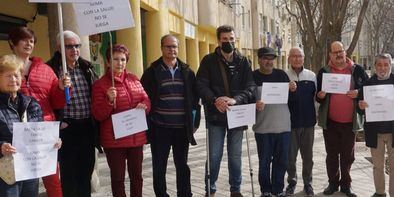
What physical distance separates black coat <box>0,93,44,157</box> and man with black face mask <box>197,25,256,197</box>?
7.04ft

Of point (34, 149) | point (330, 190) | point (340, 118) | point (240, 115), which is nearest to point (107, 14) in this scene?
point (34, 149)

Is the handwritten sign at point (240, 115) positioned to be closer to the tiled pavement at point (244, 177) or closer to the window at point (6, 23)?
the tiled pavement at point (244, 177)

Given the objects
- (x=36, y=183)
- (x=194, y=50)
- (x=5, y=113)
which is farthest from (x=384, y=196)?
(x=194, y=50)

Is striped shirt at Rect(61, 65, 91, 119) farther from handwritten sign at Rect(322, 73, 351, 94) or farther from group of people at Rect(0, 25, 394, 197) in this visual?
handwritten sign at Rect(322, 73, 351, 94)

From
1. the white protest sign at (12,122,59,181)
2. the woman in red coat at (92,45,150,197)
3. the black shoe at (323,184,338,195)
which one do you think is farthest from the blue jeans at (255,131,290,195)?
the white protest sign at (12,122,59,181)

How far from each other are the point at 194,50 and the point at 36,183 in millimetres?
18444

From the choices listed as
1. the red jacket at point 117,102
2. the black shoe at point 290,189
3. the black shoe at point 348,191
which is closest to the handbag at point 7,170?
the red jacket at point 117,102

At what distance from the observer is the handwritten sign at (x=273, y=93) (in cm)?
591

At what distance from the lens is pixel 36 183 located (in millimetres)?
4266

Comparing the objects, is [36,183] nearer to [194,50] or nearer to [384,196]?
[384,196]

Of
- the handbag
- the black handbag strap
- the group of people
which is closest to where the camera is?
the handbag

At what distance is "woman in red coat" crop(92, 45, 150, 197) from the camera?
509cm

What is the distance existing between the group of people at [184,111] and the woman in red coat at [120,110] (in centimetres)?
1

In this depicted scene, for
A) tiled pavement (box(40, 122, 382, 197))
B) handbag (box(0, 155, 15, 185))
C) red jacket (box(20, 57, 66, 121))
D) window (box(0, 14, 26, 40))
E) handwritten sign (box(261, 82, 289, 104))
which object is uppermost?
window (box(0, 14, 26, 40))
